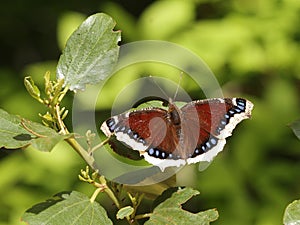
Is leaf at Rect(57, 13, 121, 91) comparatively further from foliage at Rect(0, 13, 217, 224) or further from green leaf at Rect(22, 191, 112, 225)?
green leaf at Rect(22, 191, 112, 225)

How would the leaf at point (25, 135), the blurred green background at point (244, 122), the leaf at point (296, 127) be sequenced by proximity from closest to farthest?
1. the leaf at point (25, 135)
2. the leaf at point (296, 127)
3. the blurred green background at point (244, 122)

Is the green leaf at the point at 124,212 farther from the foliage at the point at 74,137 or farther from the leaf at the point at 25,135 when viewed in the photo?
the leaf at the point at 25,135

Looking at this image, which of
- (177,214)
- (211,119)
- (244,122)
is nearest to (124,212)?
(177,214)

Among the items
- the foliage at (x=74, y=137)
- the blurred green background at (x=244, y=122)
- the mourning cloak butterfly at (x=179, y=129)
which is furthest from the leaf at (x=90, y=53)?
the blurred green background at (x=244, y=122)

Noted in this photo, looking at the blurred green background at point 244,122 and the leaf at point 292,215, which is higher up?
the leaf at point 292,215

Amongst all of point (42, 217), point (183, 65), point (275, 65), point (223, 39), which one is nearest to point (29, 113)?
point (183, 65)

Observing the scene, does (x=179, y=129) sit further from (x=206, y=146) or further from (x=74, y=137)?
(x=74, y=137)
